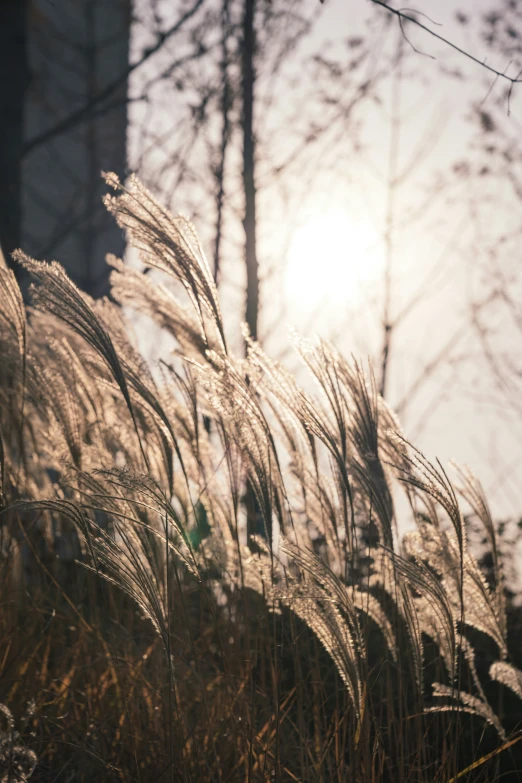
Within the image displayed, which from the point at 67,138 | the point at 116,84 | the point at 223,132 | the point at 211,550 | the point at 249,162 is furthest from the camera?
the point at 67,138

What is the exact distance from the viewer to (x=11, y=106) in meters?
5.63

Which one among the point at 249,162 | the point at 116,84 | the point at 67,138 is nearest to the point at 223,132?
the point at 249,162

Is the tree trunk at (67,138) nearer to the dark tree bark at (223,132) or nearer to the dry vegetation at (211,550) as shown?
the dark tree bark at (223,132)

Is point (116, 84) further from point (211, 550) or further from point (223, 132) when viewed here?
point (211, 550)

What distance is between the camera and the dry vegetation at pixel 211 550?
1913 mm

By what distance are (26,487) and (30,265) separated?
1.29m

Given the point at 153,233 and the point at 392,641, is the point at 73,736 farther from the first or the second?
the point at 153,233

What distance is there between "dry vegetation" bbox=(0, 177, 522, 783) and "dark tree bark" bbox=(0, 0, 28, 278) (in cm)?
266

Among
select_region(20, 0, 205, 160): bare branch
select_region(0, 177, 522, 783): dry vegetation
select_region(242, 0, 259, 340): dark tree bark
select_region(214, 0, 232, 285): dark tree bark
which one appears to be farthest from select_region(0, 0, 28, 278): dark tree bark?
select_region(0, 177, 522, 783): dry vegetation

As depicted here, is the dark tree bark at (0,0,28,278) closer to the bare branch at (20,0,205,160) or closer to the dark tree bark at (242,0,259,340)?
the bare branch at (20,0,205,160)

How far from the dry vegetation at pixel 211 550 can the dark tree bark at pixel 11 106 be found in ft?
8.72

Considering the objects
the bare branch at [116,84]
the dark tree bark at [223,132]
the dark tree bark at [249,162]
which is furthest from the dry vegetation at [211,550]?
the dark tree bark at [223,132]

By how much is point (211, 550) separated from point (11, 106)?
14.0ft

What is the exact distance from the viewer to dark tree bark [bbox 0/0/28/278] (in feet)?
18.2
